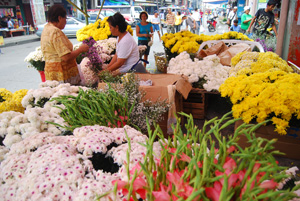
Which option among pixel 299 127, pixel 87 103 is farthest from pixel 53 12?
pixel 299 127

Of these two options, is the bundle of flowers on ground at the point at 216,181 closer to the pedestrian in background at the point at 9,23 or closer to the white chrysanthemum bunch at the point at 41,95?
the white chrysanthemum bunch at the point at 41,95

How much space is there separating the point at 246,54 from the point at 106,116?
2.72m

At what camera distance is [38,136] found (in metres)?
1.27

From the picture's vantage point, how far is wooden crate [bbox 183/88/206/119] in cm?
330

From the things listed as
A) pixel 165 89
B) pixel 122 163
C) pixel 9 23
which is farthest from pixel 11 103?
pixel 9 23

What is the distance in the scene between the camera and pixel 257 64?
301 cm

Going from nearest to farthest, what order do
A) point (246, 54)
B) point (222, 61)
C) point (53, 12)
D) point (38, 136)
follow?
1. point (38, 136)
2. point (53, 12)
3. point (246, 54)
4. point (222, 61)

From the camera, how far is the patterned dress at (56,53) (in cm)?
289

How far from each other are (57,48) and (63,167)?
229 centimetres

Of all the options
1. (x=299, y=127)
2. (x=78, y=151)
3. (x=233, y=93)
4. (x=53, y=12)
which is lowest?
(x=299, y=127)

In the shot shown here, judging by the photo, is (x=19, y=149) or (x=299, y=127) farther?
(x=299, y=127)

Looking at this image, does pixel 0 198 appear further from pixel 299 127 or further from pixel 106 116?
pixel 299 127

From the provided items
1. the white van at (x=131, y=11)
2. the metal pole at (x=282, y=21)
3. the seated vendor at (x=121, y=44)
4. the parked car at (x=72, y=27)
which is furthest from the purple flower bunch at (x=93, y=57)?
the white van at (x=131, y=11)

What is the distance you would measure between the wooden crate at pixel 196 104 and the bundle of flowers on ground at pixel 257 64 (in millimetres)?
563
